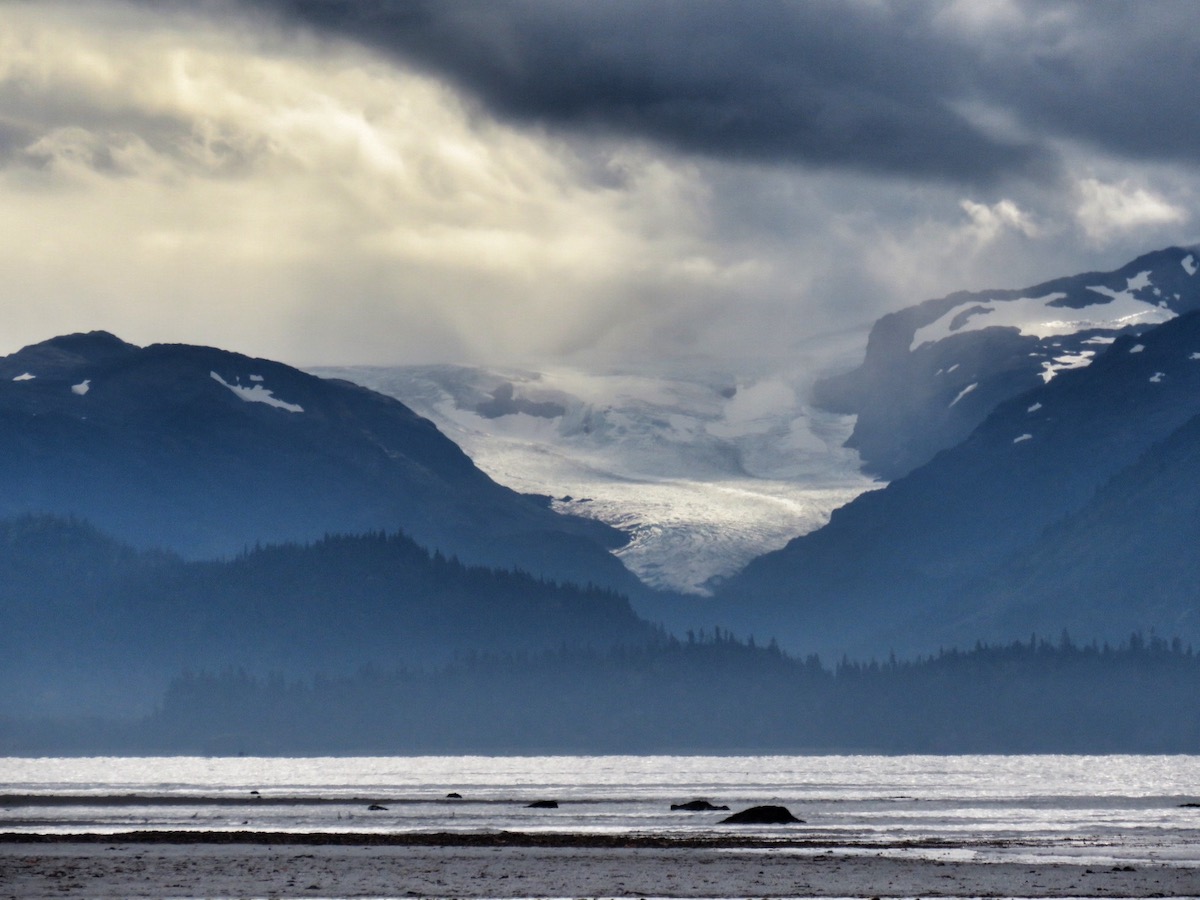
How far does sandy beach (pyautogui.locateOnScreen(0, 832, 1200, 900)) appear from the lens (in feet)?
310

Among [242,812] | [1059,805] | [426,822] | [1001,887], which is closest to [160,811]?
[242,812]

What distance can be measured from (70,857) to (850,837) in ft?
175

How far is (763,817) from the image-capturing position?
159 meters

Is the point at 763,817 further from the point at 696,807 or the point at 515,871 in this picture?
the point at 515,871

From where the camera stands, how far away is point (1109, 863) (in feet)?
365

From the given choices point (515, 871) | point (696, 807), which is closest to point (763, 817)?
point (696, 807)

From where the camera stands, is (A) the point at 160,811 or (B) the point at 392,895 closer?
(B) the point at 392,895

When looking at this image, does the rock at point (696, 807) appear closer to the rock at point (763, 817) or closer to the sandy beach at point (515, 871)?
the rock at point (763, 817)

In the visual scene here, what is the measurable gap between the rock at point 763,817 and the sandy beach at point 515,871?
26.0 meters

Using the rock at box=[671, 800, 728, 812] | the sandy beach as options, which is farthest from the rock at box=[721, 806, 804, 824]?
the sandy beach

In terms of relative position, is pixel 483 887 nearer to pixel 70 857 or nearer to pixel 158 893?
pixel 158 893

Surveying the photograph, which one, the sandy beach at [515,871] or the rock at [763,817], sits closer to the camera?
the sandy beach at [515,871]

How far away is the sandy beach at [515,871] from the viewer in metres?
94.6

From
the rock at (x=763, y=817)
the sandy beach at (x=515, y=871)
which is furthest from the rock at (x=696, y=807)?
the sandy beach at (x=515, y=871)
